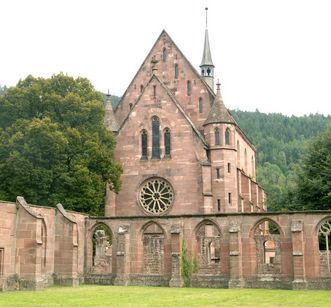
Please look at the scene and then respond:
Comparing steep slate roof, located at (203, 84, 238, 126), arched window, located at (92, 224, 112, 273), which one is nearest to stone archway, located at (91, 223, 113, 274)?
arched window, located at (92, 224, 112, 273)

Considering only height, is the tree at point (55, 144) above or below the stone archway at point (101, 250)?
above

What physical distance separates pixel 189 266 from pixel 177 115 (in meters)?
17.4

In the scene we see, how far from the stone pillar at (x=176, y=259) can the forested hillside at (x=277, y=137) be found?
316 ft

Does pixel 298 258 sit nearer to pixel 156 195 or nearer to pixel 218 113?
pixel 156 195

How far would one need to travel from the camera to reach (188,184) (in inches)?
1874

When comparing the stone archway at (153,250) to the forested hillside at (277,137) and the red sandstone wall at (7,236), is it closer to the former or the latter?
the red sandstone wall at (7,236)

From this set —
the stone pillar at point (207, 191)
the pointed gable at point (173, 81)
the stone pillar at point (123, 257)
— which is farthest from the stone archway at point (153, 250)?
the pointed gable at point (173, 81)

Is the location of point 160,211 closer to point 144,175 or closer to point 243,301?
point 144,175

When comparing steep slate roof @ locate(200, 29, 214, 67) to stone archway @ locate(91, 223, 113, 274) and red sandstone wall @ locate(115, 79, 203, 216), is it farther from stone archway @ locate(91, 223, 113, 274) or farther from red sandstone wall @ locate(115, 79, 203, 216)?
stone archway @ locate(91, 223, 113, 274)

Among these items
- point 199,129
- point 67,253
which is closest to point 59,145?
point 67,253

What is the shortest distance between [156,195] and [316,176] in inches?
491

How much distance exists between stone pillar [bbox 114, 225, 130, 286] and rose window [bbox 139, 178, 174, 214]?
12597mm

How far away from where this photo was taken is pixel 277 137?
520 feet

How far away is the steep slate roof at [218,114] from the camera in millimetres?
48375
